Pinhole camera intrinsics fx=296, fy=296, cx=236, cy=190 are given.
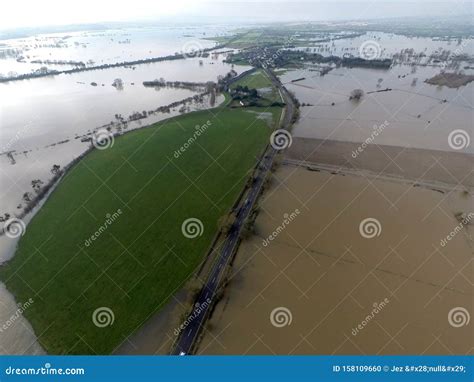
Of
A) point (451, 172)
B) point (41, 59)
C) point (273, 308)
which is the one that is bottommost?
point (273, 308)

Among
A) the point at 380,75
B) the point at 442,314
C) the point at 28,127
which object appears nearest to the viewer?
the point at 442,314

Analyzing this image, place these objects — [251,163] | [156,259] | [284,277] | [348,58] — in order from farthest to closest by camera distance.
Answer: [348,58] → [251,163] → [156,259] → [284,277]

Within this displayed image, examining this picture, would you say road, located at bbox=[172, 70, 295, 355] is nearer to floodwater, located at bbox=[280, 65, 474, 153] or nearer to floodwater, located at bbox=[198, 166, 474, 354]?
floodwater, located at bbox=[198, 166, 474, 354]

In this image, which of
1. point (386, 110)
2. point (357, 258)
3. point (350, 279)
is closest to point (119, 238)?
point (350, 279)

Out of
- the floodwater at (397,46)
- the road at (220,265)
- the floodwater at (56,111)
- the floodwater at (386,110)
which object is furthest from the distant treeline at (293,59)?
the road at (220,265)

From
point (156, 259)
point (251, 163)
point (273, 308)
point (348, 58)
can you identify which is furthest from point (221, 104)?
point (348, 58)

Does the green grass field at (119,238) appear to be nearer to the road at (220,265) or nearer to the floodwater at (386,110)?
the road at (220,265)

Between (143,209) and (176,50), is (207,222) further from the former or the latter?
(176,50)

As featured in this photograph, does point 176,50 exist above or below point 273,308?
above
